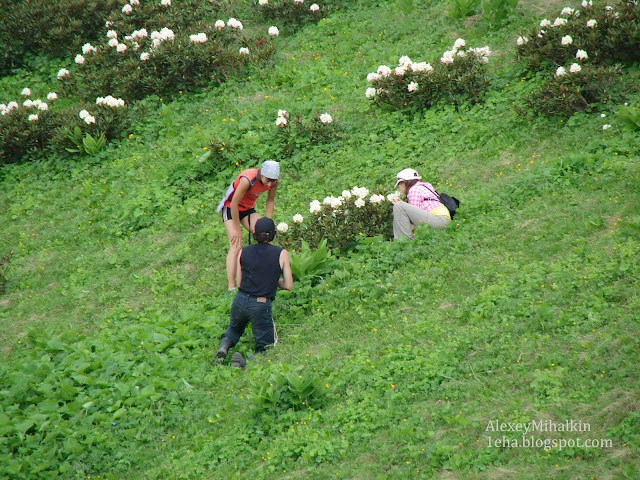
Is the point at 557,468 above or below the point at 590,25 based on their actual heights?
below

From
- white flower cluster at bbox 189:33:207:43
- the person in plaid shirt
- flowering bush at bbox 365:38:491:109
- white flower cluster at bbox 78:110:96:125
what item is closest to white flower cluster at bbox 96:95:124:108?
white flower cluster at bbox 78:110:96:125

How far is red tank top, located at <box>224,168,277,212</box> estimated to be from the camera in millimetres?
7707

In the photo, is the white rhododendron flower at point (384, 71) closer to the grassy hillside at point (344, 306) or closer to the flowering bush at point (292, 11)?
the grassy hillside at point (344, 306)

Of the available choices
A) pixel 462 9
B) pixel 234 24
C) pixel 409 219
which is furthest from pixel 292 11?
pixel 409 219

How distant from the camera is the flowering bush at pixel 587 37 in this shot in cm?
970

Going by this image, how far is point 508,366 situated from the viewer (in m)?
5.55

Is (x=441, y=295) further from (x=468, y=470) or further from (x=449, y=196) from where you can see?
(x=468, y=470)

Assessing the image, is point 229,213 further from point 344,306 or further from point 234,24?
point 234,24

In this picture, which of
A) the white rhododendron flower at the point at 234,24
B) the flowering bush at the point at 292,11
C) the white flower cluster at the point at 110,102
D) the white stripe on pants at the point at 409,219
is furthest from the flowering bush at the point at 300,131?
the flowering bush at the point at 292,11

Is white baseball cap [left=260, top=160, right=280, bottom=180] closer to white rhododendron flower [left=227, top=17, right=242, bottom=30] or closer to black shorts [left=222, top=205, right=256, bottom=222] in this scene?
black shorts [left=222, top=205, right=256, bottom=222]

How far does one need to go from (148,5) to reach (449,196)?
10.2m

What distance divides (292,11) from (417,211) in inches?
335

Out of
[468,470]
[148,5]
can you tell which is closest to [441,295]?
[468,470]

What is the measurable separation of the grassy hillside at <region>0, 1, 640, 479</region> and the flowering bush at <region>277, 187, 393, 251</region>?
36 cm
